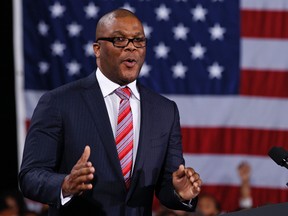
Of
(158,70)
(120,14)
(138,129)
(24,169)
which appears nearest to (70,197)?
Result: (24,169)

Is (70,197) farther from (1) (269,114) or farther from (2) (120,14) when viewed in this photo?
(1) (269,114)

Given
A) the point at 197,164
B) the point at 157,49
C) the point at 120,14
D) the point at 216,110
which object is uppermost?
the point at 120,14

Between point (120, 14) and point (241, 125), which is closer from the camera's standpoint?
point (120, 14)

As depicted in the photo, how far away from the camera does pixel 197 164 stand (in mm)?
6637

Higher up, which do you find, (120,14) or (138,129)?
(120,14)

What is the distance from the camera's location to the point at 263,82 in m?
6.66

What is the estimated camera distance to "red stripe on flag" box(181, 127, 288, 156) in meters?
6.60

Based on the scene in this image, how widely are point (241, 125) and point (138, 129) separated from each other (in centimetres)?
374

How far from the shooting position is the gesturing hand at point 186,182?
2660 millimetres

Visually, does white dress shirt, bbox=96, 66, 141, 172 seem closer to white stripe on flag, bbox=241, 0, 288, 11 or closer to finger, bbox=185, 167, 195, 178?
finger, bbox=185, 167, 195, 178

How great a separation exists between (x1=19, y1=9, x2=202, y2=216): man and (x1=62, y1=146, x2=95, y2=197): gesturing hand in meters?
0.20

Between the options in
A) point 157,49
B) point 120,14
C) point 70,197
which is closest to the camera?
point 70,197

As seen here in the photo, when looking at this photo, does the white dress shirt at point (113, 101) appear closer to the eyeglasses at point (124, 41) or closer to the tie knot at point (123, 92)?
the tie knot at point (123, 92)

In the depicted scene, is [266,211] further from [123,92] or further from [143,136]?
[123,92]
